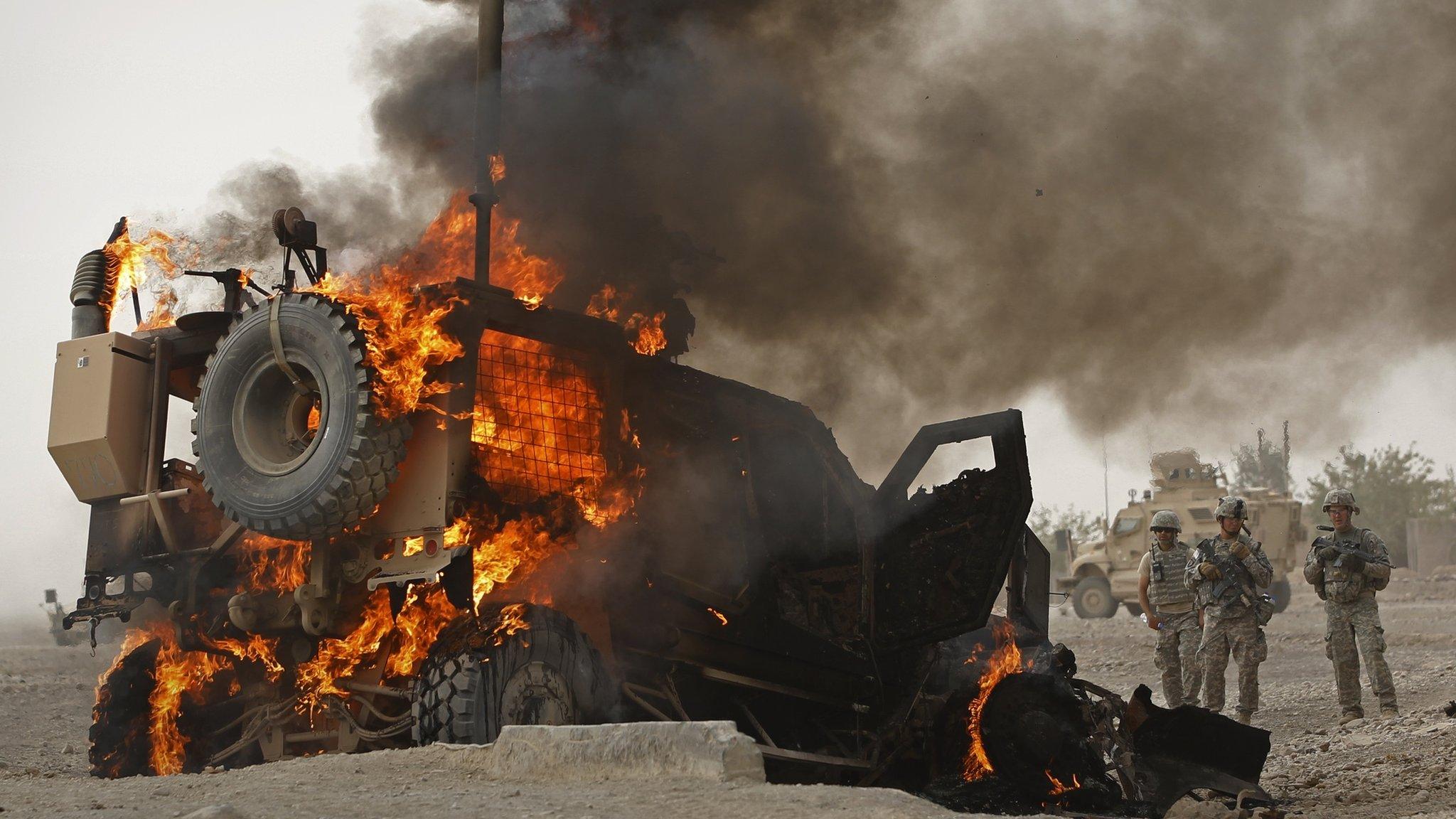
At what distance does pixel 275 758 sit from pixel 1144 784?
424cm

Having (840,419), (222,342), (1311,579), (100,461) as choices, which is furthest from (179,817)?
(1311,579)

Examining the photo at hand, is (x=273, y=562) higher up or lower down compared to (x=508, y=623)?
higher up

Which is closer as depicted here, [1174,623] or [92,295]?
[92,295]

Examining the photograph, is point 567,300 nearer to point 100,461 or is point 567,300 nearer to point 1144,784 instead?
point 100,461

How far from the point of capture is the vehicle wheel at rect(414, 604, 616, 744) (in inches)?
203

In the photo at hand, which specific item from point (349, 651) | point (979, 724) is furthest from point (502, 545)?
point (979, 724)

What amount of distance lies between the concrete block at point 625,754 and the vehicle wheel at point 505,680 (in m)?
0.57

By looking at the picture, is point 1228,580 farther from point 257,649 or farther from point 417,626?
point 257,649

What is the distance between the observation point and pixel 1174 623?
33.9 feet

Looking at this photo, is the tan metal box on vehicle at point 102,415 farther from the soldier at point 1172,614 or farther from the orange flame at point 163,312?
the soldier at point 1172,614

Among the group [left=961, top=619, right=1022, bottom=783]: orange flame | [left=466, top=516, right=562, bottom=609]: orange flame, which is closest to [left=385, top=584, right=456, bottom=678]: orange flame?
[left=466, top=516, right=562, bottom=609]: orange flame

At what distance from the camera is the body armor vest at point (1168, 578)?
33.8 ft

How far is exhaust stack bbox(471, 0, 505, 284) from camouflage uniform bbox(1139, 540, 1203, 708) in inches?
242

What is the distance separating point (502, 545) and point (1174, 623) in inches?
254
